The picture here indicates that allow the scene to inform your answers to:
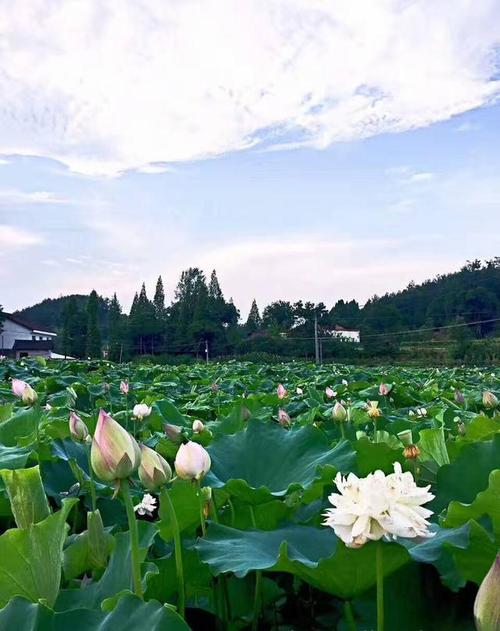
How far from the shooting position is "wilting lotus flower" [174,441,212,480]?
79cm

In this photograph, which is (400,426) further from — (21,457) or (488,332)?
(488,332)

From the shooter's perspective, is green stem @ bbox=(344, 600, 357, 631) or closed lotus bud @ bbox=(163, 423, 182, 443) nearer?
green stem @ bbox=(344, 600, 357, 631)

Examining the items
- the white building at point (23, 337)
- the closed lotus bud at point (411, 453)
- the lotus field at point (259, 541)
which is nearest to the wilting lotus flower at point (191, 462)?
the lotus field at point (259, 541)

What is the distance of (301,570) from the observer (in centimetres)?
62

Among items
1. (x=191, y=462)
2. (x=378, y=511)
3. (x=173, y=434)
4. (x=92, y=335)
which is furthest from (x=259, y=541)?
(x=92, y=335)

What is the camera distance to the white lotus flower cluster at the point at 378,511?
21.2 inches

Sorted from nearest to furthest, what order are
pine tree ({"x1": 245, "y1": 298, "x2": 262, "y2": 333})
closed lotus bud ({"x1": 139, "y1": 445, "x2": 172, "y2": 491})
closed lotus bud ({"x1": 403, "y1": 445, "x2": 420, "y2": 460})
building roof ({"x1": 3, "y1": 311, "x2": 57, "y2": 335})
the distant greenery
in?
closed lotus bud ({"x1": 139, "y1": 445, "x2": 172, "y2": 491}) → closed lotus bud ({"x1": 403, "y1": 445, "x2": 420, "y2": 460}) → the distant greenery → building roof ({"x1": 3, "y1": 311, "x2": 57, "y2": 335}) → pine tree ({"x1": 245, "y1": 298, "x2": 262, "y2": 333})

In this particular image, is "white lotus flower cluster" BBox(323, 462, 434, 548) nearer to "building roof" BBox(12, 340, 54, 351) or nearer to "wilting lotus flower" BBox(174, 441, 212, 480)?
"wilting lotus flower" BBox(174, 441, 212, 480)

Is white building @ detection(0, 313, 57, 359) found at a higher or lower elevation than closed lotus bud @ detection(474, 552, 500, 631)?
higher

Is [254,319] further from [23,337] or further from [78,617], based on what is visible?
[78,617]

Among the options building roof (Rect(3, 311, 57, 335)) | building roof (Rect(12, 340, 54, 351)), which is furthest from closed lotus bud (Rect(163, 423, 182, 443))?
building roof (Rect(3, 311, 57, 335))

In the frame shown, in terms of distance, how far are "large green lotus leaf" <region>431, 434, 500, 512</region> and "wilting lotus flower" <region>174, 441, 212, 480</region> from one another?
35cm

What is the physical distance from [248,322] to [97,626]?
52.6m

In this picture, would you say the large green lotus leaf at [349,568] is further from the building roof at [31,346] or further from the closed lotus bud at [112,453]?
the building roof at [31,346]
